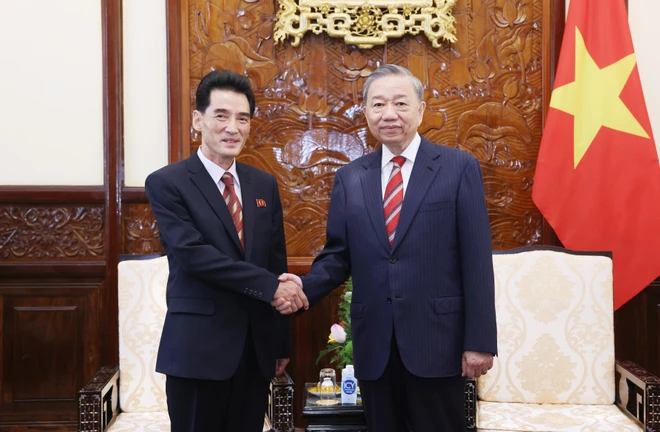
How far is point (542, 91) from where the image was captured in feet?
10.4

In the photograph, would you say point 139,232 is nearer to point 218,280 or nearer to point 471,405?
point 218,280

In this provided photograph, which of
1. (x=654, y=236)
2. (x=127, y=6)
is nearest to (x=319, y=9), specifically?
(x=127, y=6)

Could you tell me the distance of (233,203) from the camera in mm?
1946

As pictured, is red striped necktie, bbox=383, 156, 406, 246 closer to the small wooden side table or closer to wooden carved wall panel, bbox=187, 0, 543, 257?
the small wooden side table

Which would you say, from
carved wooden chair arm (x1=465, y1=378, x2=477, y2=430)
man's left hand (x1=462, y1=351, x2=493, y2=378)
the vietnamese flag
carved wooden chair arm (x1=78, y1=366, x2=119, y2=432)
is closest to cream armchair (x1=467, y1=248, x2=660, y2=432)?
carved wooden chair arm (x1=465, y1=378, x2=477, y2=430)

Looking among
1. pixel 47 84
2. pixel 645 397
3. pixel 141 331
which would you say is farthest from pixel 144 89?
pixel 645 397

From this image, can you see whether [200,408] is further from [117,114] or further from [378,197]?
[117,114]

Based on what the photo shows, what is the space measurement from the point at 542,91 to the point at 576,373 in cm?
136

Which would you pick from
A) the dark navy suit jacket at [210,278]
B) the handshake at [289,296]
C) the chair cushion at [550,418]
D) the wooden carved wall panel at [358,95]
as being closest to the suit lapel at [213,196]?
the dark navy suit jacket at [210,278]

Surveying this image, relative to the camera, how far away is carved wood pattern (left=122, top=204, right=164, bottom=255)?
3.18 m

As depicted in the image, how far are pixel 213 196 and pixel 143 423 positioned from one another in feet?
3.38

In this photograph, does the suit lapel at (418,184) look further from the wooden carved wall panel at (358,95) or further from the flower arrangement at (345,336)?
the wooden carved wall panel at (358,95)

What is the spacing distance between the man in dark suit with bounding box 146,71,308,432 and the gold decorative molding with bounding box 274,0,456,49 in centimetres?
125

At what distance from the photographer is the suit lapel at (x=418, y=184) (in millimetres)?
1838
